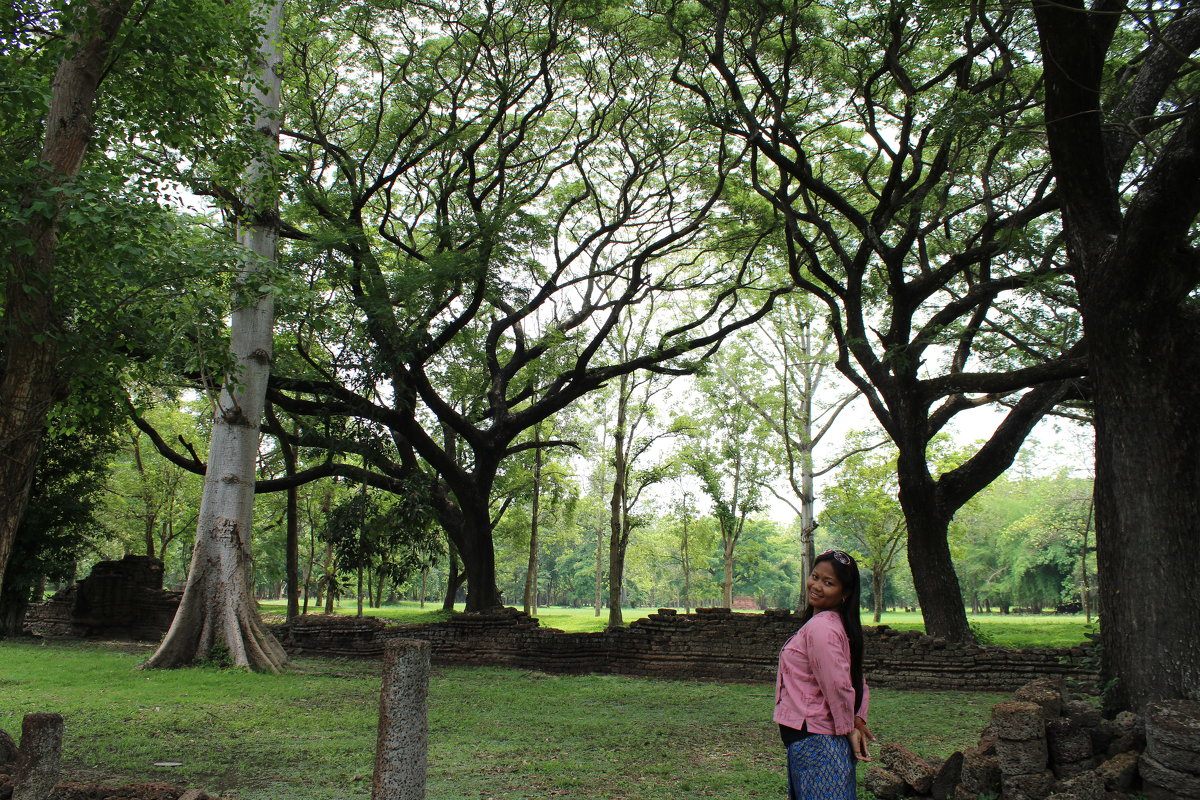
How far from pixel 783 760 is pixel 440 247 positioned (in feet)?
32.9

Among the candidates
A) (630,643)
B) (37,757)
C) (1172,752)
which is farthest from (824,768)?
(630,643)

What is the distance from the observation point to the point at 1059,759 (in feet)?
15.1

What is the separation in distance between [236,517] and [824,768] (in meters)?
8.66

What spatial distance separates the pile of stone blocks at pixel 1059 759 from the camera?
13.6 feet

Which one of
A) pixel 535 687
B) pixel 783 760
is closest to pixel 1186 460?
pixel 783 760

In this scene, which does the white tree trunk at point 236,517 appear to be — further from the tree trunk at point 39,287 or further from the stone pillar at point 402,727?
the stone pillar at point 402,727

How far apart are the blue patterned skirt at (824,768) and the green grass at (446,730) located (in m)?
2.21

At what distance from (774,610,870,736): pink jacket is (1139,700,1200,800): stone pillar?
8.83 feet

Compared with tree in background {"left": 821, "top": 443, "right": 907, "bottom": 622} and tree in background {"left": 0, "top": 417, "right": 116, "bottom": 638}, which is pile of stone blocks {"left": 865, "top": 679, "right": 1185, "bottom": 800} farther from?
tree in background {"left": 821, "top": 443, "right": 907, "bottom": 622}

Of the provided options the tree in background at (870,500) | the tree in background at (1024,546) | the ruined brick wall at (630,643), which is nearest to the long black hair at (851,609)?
the ruined brick wall at (630,643)

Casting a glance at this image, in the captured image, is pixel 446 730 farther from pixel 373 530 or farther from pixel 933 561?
pixel 373 530

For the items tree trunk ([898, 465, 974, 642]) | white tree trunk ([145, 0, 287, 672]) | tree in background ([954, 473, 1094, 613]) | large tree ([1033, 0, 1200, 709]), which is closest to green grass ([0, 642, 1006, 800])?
white tree trunk ([145, 0, 287, 672])

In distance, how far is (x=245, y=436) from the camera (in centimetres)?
970

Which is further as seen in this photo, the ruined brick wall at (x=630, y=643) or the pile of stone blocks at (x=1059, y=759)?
the ruined brick wall at (x=630, y=643)
